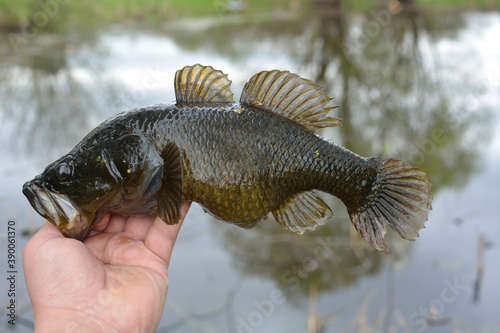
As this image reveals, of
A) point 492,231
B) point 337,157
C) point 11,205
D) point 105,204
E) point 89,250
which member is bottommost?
point 11,205

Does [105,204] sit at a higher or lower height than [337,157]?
lower

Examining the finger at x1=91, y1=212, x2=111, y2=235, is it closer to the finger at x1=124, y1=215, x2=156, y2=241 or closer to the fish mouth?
the finger at x1=124, y1=215, x2=156, y2=241

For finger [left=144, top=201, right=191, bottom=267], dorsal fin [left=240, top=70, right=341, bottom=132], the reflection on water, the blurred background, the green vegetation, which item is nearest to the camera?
dorsal fin [left=240, top=70, right=341, bottom=132]

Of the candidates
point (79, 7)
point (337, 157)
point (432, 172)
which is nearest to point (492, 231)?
point (432, 172)

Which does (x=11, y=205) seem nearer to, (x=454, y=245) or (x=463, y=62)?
(x=454, y=245)

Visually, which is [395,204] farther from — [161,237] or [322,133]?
[322,133]

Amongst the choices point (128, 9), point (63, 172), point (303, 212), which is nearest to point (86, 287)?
point (63, 172)

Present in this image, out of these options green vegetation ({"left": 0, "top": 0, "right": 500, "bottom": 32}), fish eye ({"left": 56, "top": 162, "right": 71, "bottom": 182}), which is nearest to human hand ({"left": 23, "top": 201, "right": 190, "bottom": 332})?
fish eye ({"left": 56, "top": 162, "right": 71, "bottom": 182})
